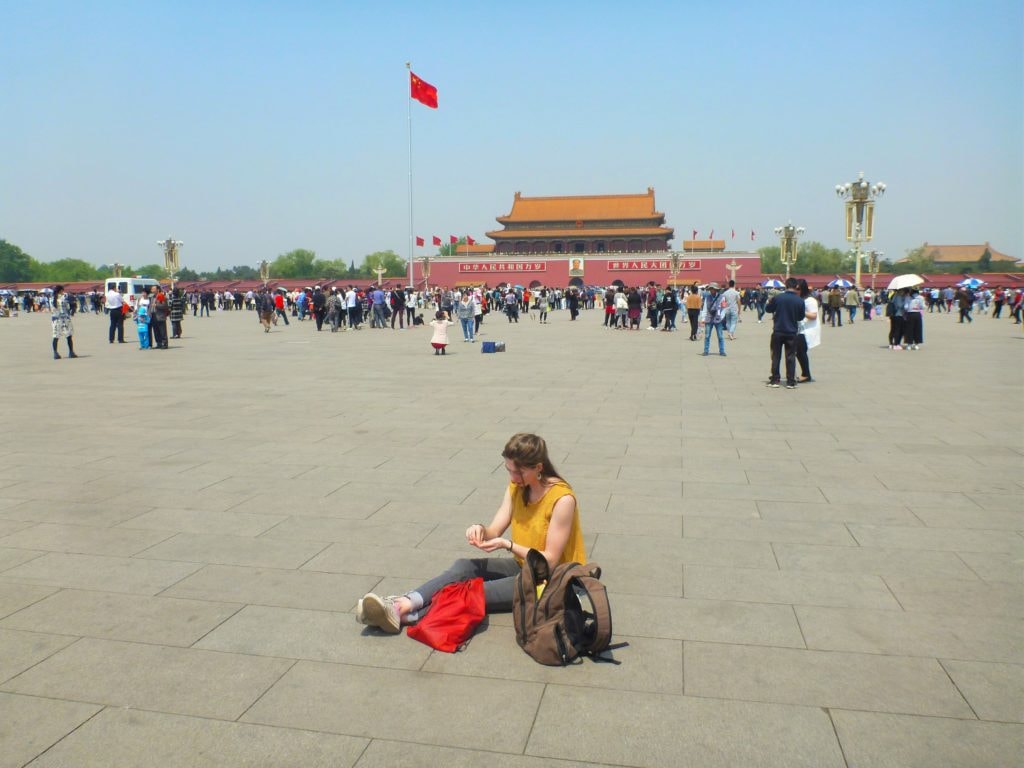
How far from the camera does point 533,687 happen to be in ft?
8.75

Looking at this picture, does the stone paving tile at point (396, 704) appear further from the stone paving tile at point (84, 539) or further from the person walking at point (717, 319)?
the person walking at point (717, 319)

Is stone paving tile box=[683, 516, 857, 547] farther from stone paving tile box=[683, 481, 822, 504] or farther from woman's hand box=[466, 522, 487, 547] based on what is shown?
woman's hand box=[466, 522, 487, 547]

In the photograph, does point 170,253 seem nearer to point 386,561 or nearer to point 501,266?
point 501,266

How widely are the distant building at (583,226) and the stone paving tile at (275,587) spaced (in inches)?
2316

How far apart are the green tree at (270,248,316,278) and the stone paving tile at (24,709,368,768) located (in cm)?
10067

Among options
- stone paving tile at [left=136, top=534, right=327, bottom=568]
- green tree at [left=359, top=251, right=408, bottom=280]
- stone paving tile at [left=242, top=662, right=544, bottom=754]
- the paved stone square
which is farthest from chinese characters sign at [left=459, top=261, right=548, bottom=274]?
stone paving tile at [left=242, top=662, right=544, bottom=754]

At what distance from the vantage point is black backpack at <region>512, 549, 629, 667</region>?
2.81 m

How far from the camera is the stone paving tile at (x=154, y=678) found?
2.56 metres

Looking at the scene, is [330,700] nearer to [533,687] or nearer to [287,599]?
[533,687]

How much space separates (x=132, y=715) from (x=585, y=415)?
19.5 ft

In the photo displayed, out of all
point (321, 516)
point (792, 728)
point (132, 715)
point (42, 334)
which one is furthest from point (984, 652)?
point (42, 334)

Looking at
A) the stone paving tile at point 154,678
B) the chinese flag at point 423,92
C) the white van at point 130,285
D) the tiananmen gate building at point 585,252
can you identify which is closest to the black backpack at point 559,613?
the stone paving tile at point 154,678

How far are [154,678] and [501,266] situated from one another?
5994 cm

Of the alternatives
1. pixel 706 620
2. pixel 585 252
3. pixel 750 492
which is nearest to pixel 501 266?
pixel 585 252
